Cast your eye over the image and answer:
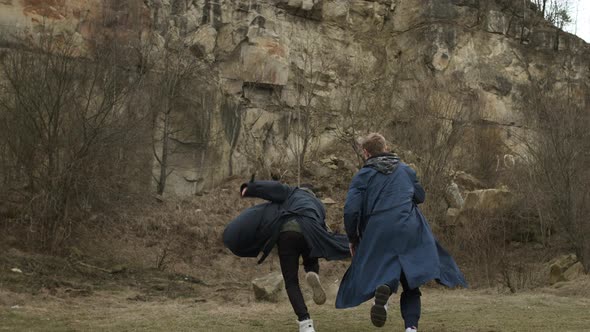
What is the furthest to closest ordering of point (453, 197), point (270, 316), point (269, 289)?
1. point (453, 197)
2. point (269, 289)
3. point (270, 316)

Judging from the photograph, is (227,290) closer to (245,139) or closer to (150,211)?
(150,211)

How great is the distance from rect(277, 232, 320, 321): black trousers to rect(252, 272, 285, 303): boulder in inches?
152

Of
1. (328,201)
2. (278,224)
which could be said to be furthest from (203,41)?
(278,224)

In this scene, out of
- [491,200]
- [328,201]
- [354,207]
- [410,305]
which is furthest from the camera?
[328,201]

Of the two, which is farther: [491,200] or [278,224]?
[491,200]

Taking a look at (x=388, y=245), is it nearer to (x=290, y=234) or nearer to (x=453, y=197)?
(x=290, y=234)

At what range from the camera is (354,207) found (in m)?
5.71

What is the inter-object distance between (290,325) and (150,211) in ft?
40.1

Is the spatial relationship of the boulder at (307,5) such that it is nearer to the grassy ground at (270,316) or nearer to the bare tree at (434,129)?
the bare tree at (434,129)

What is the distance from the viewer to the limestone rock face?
75.4 feet

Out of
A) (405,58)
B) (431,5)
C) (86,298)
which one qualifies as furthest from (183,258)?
(431,5)

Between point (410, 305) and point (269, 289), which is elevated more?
point (410, 305)

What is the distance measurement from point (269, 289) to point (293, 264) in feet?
13.1

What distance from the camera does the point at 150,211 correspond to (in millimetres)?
18531
